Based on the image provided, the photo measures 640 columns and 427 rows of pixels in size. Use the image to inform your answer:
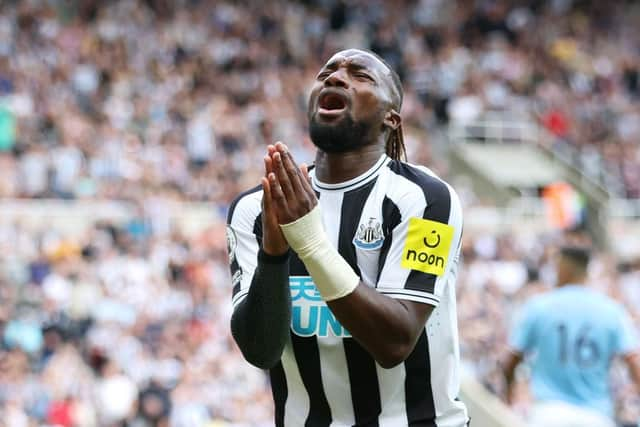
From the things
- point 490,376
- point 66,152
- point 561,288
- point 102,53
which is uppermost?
point 102,53

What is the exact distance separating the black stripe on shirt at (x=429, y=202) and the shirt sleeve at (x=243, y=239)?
1.48 feet

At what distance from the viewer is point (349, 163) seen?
12.2 feet

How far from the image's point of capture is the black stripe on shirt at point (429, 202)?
3.47 metres

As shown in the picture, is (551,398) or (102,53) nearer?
(551,398)

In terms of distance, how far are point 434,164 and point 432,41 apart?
467 cm

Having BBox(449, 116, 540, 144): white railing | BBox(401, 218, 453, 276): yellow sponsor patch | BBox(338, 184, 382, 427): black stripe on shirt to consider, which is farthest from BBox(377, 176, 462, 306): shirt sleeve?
BBox(449, 116, 540, 144): white railing

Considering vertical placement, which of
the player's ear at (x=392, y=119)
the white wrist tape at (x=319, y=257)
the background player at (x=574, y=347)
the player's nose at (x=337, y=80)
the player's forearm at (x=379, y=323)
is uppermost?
the player's nose at (x=337, y=80)

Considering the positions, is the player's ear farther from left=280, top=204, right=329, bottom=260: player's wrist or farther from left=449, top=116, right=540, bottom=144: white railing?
left=449, top=116, right=540, bottom=144: white railing

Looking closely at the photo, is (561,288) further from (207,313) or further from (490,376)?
(207,313)

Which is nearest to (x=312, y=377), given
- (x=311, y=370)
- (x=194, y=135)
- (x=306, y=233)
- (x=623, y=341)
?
(x=311, y=370)

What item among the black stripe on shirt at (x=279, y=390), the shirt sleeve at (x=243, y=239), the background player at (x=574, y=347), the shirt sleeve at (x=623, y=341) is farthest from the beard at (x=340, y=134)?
the shirt sleeve at (x=623, y=341)

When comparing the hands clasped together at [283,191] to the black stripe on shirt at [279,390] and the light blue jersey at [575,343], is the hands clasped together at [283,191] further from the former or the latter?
the light blue jersey at [575,343]

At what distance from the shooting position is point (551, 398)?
679cm

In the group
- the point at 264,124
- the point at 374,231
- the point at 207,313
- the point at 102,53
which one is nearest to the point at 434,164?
the point at 264,124
